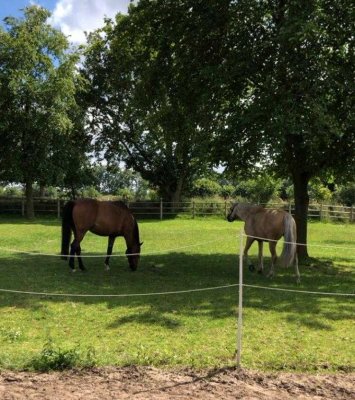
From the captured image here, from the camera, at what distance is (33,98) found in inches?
1223

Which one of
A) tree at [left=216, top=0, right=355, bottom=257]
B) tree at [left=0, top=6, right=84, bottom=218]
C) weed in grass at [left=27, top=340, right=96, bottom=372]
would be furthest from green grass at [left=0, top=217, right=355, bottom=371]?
tree at [left=0, top=6, right=84, bottom=218]

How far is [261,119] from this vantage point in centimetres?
1181

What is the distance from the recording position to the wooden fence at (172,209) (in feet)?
114

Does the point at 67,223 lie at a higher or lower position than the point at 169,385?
higher

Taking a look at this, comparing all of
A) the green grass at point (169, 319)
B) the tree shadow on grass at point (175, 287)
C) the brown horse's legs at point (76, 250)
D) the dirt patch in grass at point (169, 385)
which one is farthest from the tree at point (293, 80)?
the dirt patch in grass at point (169, 385)

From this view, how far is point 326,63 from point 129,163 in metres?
29.3

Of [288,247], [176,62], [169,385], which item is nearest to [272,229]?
[288,247]

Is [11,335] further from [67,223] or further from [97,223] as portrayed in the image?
[97,223]

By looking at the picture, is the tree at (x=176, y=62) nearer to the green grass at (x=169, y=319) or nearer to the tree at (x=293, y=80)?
the tree at (x=293, y=80)

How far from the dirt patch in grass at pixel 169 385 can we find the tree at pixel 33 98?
90.6ft

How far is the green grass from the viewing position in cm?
563

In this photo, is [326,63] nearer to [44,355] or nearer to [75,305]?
[75,305]

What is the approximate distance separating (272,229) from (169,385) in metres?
7.65

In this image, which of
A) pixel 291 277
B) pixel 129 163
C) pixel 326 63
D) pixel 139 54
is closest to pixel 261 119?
pixel 326 63
